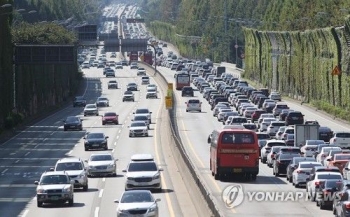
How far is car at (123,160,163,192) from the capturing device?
58.1 meters

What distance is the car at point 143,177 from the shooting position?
2289 inches

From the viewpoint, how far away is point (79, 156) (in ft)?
279

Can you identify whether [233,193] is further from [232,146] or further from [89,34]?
[89,34]

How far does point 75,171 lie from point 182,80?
117499 mm

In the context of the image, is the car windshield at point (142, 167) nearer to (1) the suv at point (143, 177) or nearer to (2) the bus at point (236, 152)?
(1) the suv at point (143, 177)

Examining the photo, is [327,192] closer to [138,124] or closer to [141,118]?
[138,124]

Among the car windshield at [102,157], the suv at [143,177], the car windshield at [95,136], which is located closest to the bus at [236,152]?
the suv at [143,177]

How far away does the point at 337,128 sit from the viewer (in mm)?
105938

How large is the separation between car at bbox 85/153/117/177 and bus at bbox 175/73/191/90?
108190 mm

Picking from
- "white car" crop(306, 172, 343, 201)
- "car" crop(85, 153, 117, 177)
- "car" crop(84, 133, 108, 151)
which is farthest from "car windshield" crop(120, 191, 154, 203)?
"car" crop(84, 133, 108, 151)

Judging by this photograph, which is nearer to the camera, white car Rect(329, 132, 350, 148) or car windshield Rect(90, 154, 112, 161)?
car windshield Rect(90, 154, 112, 161)

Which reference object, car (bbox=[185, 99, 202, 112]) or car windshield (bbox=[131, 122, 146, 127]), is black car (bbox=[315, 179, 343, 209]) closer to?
car windshield (bbox=[131, 122, 146, 127])

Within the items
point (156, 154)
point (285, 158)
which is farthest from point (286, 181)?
point (156, 154)

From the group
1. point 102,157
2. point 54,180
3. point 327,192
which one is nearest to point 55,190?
point 54,180
